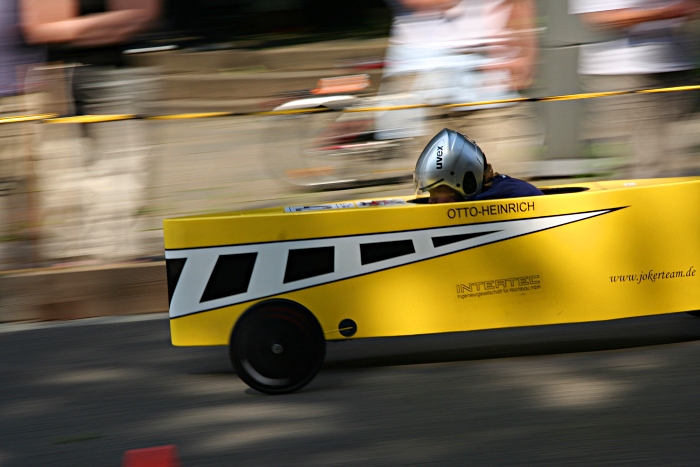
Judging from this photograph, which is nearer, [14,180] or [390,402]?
[390,402]

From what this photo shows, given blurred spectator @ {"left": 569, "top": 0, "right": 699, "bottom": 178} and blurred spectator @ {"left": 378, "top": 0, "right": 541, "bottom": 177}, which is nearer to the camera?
blurred spectator @ {"left": 569, "top": 0, "right": 699, "bottom": 178}

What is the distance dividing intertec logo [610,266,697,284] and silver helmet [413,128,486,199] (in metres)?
0.83

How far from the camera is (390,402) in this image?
16.5ft

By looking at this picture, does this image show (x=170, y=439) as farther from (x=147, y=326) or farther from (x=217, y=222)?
(x=147, y=326)

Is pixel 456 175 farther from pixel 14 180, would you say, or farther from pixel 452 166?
pixel 14 180

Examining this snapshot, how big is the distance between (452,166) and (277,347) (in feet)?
4.14

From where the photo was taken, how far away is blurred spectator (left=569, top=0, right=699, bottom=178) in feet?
25.5

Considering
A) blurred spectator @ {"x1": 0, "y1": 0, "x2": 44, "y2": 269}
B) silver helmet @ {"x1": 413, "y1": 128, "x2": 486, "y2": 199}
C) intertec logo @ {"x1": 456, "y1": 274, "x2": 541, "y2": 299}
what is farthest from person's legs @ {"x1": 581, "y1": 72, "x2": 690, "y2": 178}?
blurred spectator @ {"x1": 0, "y1": 0, "x2": 44, "y2": 269}

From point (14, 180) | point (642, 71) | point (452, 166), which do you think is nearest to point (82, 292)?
point (14, 180)

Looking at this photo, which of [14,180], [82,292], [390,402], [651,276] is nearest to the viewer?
[390,402]

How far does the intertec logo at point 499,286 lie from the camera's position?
5328mm

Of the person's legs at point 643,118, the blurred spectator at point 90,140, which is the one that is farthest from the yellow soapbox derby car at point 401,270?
the person's legs at point 643,118

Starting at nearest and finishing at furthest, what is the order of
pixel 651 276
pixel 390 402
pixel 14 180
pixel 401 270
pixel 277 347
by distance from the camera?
pixel 390 402
pixel 277 347
pixel 401 270
pixel 651 276
pixel 14 180

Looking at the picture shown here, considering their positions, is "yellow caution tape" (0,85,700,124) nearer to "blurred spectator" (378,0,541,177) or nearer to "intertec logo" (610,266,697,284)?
"blurred spectator" (378,0,541,177)
